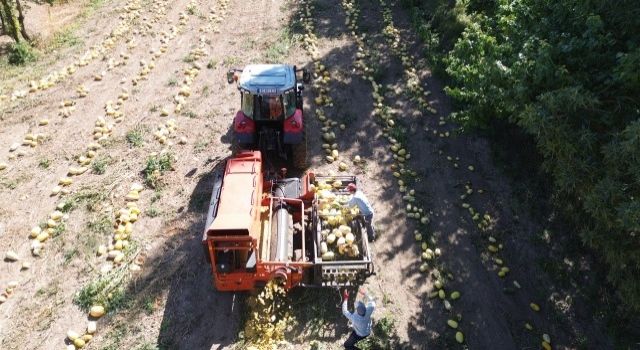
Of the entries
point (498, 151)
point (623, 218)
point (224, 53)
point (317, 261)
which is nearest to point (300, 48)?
point (224, 53)

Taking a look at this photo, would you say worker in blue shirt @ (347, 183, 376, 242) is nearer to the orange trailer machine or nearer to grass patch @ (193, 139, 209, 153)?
the orange trailer machine

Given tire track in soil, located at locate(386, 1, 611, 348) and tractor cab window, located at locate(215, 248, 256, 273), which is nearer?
tractor cab window, located at locate(215, 248, 256, 273)

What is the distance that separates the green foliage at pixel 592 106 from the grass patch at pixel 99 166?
29.6ft

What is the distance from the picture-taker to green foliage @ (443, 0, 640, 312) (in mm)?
5371

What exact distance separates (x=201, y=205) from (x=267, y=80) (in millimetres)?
3170

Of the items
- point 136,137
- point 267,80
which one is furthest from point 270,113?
point 136,137

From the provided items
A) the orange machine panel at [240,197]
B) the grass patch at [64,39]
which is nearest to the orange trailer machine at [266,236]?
the orange machine panel at [240,197]

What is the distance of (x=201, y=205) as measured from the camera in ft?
32.3

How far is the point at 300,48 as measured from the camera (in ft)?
52.2

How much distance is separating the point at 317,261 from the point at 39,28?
16221 mm

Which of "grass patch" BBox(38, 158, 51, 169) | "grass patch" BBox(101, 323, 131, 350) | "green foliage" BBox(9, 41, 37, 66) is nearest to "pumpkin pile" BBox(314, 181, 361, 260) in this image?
"grass patch" BBox(101, 323, 131, 350)

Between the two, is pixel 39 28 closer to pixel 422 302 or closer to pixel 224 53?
pixel 224 53

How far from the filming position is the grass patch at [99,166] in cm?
1071

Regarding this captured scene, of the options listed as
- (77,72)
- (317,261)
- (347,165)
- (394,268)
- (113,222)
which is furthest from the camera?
(77,72)
